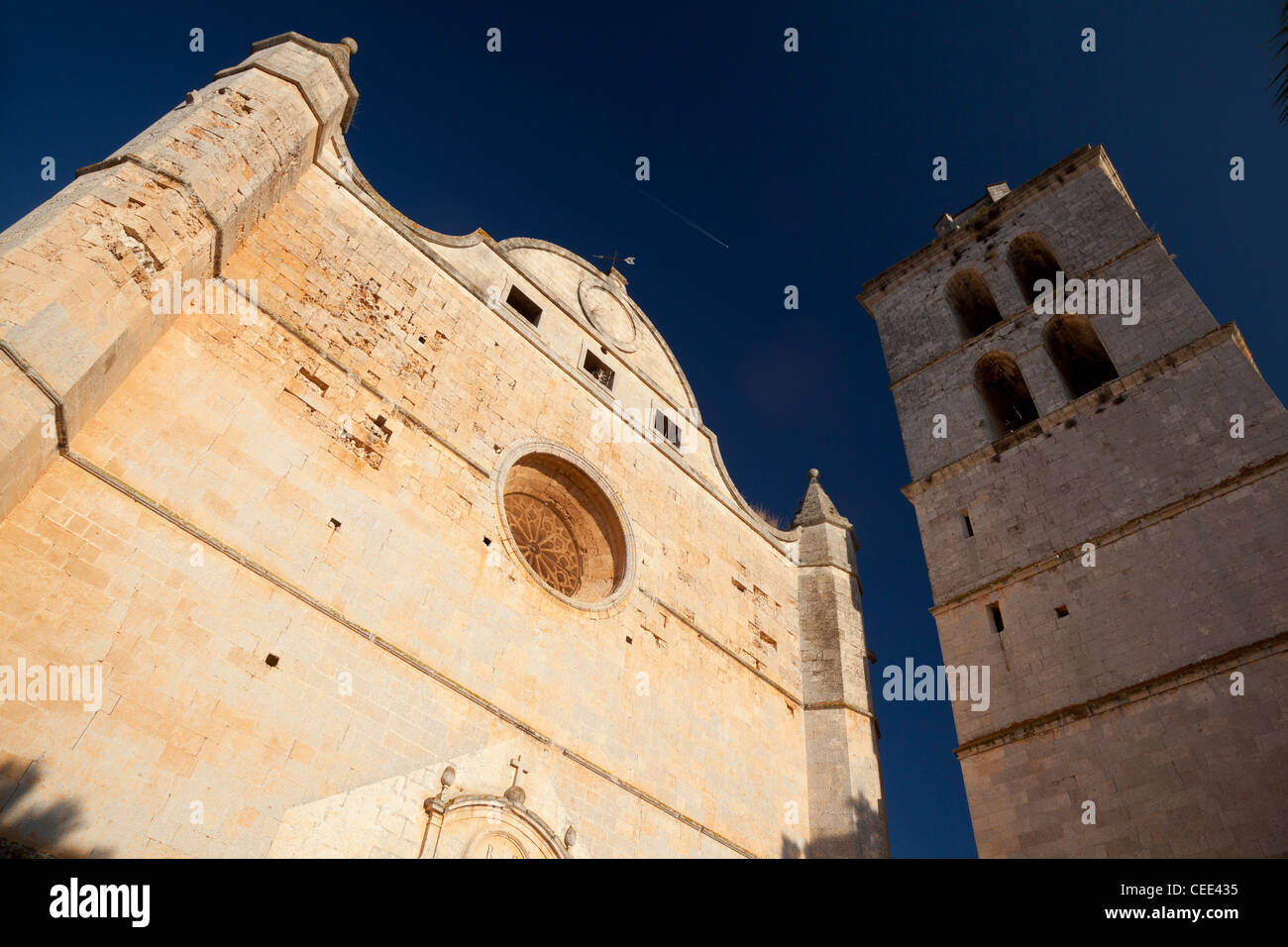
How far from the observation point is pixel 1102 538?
436 inches

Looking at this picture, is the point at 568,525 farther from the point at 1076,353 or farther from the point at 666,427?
the point at 1076,353

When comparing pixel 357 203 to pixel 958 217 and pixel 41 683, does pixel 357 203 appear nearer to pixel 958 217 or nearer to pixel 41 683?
pixel 41 683

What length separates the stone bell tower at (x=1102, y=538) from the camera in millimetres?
8836

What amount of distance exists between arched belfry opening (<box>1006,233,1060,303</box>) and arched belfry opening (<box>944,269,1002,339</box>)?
63 cm

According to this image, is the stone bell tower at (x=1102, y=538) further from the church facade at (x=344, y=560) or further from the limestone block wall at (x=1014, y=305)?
the church facade at (x=344, y=560)

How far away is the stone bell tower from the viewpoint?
8836 mm

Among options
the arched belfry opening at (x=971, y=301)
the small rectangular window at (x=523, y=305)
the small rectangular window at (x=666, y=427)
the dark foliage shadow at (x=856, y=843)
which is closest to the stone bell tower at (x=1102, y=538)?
the arched belfry opening at (x=971, y=301)

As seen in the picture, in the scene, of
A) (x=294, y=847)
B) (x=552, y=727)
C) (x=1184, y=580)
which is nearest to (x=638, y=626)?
(x=552, y=727)

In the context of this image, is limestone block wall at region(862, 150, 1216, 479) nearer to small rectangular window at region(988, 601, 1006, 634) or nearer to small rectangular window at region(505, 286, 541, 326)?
small rectangular window at region(988, 601, 1006, 634)

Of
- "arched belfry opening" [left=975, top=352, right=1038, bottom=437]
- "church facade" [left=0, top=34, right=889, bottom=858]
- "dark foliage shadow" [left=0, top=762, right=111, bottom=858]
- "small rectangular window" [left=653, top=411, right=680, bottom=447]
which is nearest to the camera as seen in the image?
"dark foliage shadow" [left=0, top=762, right=111, bottom=858]

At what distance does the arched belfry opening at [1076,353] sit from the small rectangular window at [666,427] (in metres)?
6.27

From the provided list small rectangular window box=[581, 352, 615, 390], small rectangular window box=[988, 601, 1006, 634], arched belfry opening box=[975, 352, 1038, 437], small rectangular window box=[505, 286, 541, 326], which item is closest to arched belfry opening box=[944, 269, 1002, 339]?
arched belfry opening box=[975, 352, 1038, 437]
